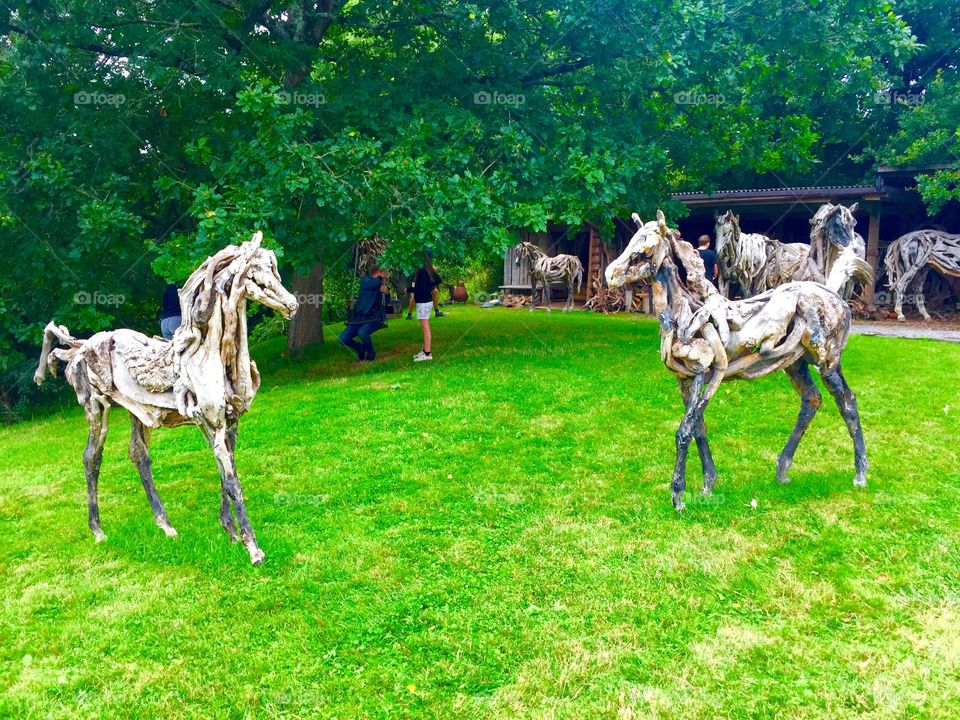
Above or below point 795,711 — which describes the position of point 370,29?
above

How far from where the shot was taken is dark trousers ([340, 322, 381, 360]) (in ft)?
42.1

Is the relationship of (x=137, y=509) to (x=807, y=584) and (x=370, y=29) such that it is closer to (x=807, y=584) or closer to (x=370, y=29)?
(x=807, y=584)

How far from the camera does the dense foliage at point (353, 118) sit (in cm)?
1071

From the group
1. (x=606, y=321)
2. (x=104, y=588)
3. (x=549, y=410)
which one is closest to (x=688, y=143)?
(x=606, y=321)

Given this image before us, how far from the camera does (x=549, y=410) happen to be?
9.23 meters

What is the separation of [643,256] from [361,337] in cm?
824

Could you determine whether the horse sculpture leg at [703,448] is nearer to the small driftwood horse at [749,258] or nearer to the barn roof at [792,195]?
the small driftwood horse at [749,258]

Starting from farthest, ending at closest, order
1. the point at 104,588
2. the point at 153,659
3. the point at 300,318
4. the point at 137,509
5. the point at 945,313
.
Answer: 1. the point at 945,313
2. the point at 300,318
3. the point at 137,509
4. the point at 104,588
5. the point at 153,659

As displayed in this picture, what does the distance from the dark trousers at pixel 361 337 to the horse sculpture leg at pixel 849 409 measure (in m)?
8.58

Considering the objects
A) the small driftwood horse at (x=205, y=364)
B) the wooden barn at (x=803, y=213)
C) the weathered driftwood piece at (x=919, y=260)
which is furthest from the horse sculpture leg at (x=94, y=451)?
the weathered driftwood piece at (x=919, y=260)

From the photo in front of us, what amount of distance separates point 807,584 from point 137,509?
5933 millimetres

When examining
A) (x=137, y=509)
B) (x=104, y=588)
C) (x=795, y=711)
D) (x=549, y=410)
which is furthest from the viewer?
(x=549, y=410)

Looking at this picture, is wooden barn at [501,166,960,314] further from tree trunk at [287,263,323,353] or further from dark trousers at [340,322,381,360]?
tree trunk at [287,263,323,353]

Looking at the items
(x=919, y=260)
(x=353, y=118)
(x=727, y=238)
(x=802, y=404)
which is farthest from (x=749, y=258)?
(x=802, y=404)
